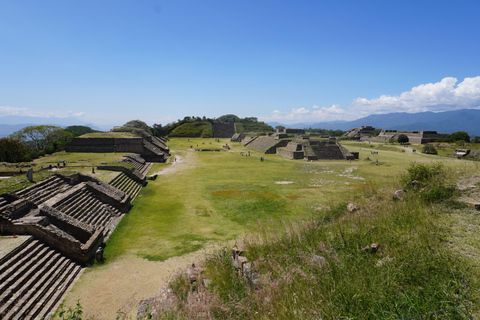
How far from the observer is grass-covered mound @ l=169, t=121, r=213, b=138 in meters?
78.9

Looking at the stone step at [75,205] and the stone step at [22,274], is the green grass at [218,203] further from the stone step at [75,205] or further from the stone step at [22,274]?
the stone step at [75,205]

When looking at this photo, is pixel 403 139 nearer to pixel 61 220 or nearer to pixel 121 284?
pixel 121 284

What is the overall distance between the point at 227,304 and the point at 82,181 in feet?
50.4

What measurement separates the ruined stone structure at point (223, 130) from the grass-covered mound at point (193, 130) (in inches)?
84.2

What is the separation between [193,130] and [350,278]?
8024cm

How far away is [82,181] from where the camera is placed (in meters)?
15.7

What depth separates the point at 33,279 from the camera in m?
7.71

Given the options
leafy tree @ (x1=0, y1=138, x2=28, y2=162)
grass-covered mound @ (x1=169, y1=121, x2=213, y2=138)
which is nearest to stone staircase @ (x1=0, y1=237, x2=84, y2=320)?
leafy tree @ (x1=0, y1=138, x2=28, y2=162)

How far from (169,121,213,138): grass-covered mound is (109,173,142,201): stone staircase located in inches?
2349

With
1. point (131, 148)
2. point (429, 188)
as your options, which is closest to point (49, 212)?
point (429, 188)

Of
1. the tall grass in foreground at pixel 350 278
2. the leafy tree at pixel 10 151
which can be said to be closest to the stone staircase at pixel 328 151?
the tall grass in foreground at pixel 350 278

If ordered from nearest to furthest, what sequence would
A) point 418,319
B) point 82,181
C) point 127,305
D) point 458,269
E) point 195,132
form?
point 418,319 < point 458,269 < point 127,305 < point 82,181 < point 195,132

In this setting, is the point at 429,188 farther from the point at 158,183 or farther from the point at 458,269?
the point at 158,183

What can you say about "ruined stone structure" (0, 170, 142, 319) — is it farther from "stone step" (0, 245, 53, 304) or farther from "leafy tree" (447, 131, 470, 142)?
"leafy tree" (447, 131, 470, 142)
